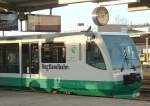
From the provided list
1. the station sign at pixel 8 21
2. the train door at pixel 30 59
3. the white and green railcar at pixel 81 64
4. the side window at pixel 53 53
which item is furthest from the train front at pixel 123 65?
the station sign at pixel 8 21

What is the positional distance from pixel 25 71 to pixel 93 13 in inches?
160

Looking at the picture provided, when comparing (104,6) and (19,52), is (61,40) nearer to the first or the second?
(19,52)

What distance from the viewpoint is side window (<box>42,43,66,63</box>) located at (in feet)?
63.2

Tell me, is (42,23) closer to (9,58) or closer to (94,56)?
(9,58)

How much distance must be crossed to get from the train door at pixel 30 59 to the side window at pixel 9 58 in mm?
513

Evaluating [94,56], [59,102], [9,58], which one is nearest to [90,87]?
[94,56]

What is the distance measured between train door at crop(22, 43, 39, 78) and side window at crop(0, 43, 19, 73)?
0.51 meters

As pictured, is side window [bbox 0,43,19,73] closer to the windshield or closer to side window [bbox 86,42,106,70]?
side window [bbox 86,42,106,70]

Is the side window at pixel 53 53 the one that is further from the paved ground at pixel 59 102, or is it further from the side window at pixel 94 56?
the paved ground at pixel 59 102

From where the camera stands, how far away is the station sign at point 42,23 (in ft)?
92.1

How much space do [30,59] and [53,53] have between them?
1490 millimetres

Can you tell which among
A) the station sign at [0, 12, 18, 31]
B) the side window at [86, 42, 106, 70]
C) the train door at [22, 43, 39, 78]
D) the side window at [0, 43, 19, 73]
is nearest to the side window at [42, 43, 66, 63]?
the train door at [22, 43, 39, 78]

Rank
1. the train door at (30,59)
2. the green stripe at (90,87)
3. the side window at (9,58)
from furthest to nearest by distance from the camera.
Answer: the side window at (9,58)
the train door at (30,59)
the green stripe at (90,87)

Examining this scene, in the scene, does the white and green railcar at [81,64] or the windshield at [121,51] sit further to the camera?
the windshield at [121,51]
